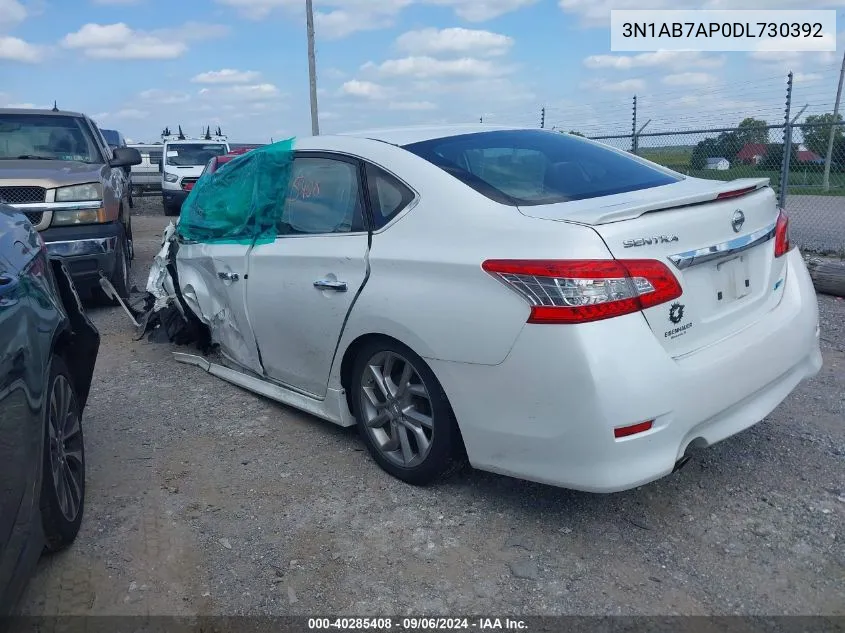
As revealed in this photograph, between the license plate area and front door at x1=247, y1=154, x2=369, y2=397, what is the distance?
4.84 ft

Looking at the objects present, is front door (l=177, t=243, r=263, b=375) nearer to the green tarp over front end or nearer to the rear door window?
the green tarp over front end

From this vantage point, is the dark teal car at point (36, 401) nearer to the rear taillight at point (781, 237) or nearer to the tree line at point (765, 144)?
the rear taillight at point (781, 237)

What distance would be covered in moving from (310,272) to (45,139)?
213 inches

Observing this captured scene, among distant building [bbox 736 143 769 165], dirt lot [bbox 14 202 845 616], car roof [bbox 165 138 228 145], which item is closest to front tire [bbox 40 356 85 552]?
dirt lot [bbox 14 202 845 616]

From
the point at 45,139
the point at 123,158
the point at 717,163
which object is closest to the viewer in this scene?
the point at 45,139

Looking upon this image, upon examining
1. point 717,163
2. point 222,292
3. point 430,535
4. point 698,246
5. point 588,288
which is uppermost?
point 717,163

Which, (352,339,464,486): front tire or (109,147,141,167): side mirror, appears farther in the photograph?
(109,147,141,167): side mirror

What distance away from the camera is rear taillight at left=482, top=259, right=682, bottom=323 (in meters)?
2.65

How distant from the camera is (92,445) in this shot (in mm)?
4145

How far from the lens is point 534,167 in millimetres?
3508

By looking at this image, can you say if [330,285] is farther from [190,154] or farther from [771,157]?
[190,154]

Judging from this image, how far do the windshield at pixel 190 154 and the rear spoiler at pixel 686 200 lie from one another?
1741 cm

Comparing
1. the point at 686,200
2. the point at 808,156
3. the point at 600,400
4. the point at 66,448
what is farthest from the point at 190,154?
the point at 600,400

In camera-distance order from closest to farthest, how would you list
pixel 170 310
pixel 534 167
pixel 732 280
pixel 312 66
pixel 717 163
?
pixel 732 280
pixel 534 167
pixel 170 310
pixel 717 163
pixel 312 66
